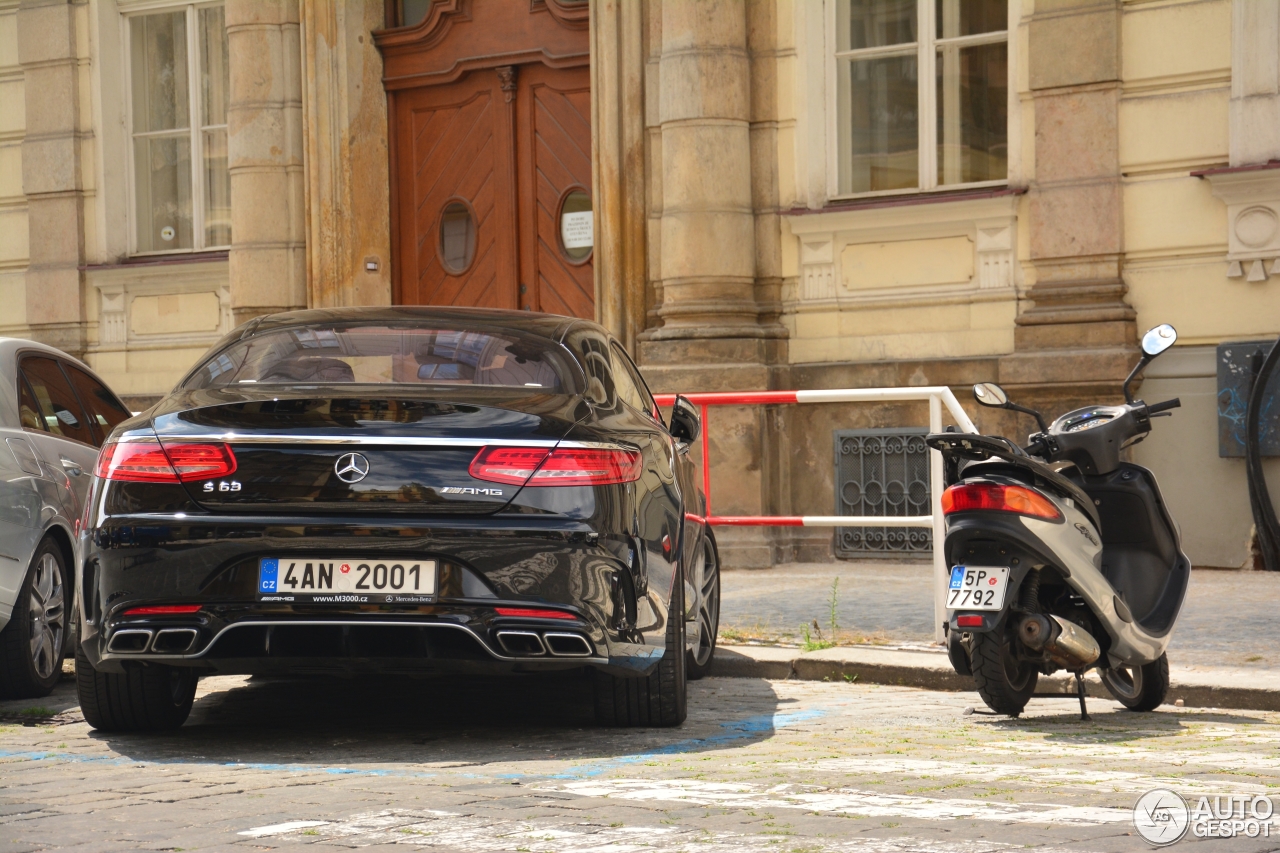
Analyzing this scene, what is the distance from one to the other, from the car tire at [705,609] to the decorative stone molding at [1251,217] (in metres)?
4.86

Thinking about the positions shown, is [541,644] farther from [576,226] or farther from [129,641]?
[576,226]

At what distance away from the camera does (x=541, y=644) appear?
17.4 feet

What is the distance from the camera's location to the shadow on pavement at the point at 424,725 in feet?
17.6

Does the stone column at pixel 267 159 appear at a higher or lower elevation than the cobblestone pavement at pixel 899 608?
higher

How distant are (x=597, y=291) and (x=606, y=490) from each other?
25.8 ft

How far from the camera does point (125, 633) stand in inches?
211

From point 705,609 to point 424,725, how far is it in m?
1.92

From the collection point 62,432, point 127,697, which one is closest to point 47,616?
point 62,432

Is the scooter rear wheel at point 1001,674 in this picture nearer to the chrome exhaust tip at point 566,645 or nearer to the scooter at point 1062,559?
the scooter at point 1062,559

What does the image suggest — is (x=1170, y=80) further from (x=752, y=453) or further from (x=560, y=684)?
(x=560, y=684)

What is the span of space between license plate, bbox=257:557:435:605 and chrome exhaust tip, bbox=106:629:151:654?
0.40 m

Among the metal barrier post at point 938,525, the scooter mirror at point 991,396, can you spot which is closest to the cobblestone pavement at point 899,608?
the metal barrier post at point 938,525

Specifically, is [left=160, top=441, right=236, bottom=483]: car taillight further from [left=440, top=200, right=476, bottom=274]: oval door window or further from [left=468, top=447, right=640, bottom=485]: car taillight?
[left=440, top=200, right=476, bottom=274]: oval door window

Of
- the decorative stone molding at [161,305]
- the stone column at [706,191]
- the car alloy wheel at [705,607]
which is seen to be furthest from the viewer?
the decorative stone molding at [161,305]
